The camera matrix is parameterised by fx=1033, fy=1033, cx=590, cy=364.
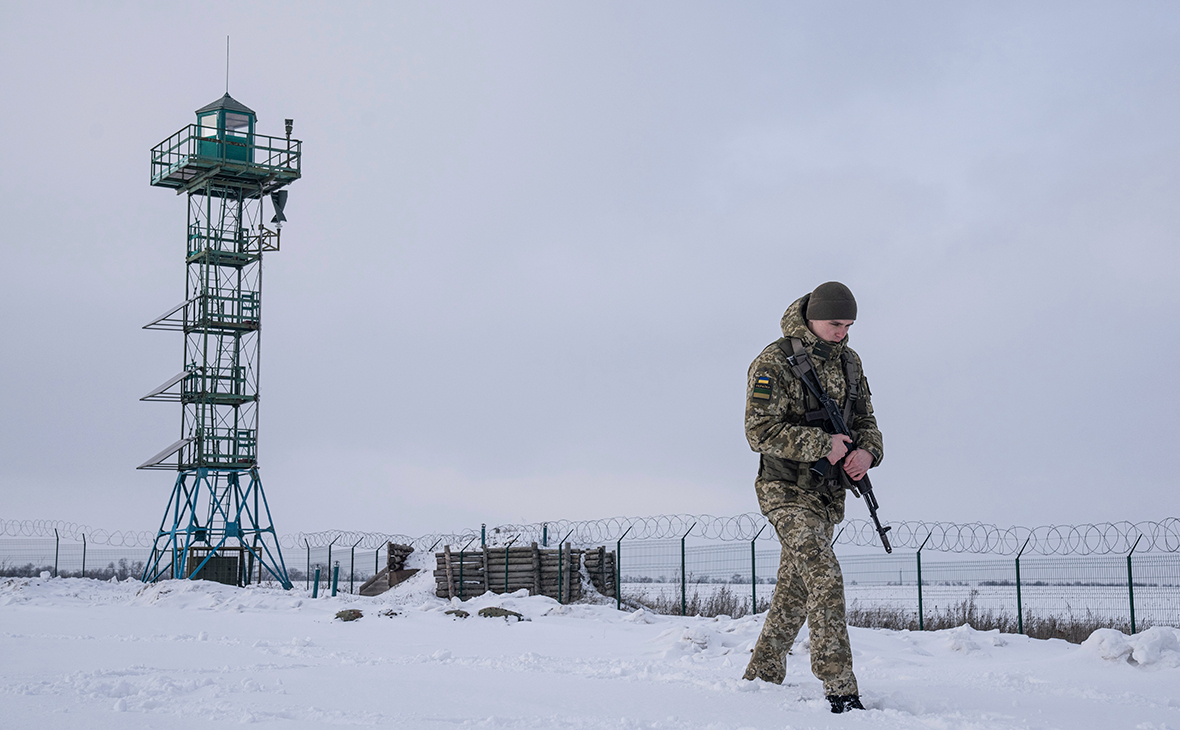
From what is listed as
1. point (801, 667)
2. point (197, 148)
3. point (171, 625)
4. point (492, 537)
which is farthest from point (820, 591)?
point (197, 148)

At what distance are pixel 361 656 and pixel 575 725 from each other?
440 cm

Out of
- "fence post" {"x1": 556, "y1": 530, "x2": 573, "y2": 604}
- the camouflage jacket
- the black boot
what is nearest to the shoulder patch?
the camouflage jacket

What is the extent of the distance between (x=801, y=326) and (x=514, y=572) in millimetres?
17967

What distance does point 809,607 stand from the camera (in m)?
5.62

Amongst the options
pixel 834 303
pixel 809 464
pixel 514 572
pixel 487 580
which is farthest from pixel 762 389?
pixel 487 580

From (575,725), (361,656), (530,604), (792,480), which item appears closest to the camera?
(575,725)

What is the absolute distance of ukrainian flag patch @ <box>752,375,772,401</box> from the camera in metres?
5.95

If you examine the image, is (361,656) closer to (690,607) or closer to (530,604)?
(530,604)

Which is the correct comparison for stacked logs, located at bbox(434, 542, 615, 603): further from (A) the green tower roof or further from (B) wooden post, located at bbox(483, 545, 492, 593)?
(A) the green tower roof

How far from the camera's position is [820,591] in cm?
559

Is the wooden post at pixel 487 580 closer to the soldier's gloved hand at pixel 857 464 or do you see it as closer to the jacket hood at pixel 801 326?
the jacket hood at pixel 801 326

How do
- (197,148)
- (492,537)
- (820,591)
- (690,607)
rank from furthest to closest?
(197,148)
(492,537)
(690,607)
(820,591)

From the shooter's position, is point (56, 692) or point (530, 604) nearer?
point (56, 692)

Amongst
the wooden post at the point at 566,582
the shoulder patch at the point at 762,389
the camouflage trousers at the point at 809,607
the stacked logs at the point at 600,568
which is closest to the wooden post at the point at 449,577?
the wooden post at the point at 566,582
